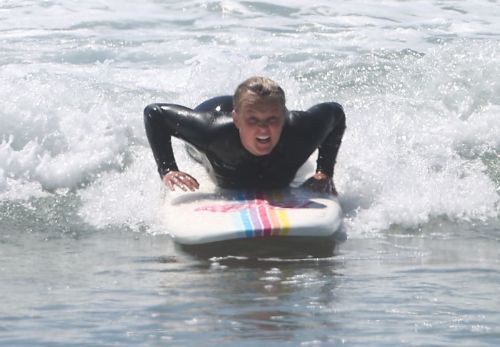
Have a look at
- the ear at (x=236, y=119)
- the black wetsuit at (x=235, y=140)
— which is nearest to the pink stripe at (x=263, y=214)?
the black wetsuit at (x=235, y=140)

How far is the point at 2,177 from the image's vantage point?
27.3 feet

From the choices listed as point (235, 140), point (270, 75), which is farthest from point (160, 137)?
point (270, 75)

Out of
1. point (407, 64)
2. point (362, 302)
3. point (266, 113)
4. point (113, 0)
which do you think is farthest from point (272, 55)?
point (362, 302)

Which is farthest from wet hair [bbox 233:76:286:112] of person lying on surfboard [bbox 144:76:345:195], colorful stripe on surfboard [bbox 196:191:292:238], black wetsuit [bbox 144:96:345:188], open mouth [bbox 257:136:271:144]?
colorful stripe on surfboard [bbox 196:191:292:238]

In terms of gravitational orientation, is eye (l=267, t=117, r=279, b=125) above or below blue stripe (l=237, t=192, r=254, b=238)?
above

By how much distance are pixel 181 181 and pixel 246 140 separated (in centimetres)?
54

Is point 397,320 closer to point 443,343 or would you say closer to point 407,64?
point 443,343

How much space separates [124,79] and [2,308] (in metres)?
6.72

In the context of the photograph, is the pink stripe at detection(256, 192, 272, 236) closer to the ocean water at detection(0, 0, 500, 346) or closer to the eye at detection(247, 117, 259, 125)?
the ocean water at detection(0, 0, 500, 346)

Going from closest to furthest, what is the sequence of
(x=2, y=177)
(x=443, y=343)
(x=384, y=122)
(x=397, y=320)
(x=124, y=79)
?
(x=443, y=343) → (x=397, y=320) → (x=2, y=177) → (x=384, y=122) → (x=124, y=79)

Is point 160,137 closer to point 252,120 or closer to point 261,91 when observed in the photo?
point 252,120


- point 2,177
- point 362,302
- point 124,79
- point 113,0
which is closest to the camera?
point 362,302

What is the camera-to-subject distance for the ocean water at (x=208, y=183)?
5066 mm

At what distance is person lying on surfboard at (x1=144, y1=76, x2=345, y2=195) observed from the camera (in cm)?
700
